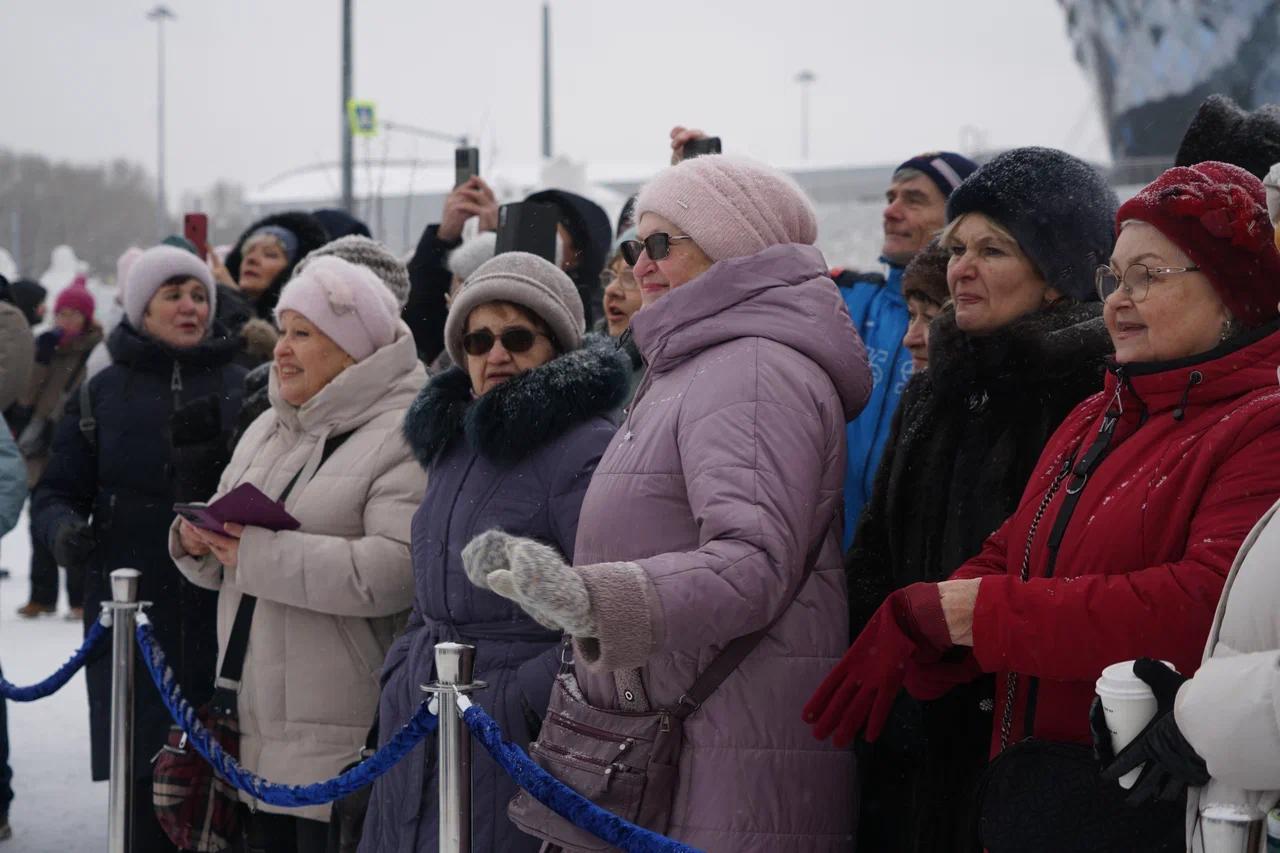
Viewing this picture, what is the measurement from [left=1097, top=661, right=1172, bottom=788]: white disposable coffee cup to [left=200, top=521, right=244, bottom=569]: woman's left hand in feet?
8.52

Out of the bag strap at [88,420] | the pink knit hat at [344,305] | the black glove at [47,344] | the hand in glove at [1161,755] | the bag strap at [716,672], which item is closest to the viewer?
the hand in glove at [1161,755]

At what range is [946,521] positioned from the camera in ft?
10.4

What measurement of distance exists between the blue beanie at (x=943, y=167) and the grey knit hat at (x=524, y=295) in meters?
1.30

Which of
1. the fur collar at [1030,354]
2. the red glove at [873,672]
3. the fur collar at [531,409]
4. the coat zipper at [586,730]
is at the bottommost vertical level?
the coat zipper at [586,730]

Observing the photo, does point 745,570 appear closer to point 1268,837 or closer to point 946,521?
point 946,521

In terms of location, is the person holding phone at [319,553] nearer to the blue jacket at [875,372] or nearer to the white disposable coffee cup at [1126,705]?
the blue jacket at [875,372]

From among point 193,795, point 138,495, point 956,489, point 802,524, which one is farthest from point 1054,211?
point 138,495

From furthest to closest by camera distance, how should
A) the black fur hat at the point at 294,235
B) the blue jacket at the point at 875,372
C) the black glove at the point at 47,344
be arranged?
1. the black glove at the point at 47,344
2. the black fur hat at the point at 294,235
3. the blue jacket at the point at 875,372

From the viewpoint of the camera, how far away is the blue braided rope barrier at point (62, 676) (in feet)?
15.5

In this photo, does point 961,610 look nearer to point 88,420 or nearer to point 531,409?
point 531,409

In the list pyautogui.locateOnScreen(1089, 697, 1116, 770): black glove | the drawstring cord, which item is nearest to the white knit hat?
the drawstring cord

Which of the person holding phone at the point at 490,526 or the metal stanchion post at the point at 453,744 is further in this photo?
the person holding phone at the point at 490,526

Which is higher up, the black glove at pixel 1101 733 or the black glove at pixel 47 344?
the black glove at pixel 47 344

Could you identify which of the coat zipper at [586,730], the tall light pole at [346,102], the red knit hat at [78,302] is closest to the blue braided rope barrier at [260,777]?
the coat zipper at [586,730]
